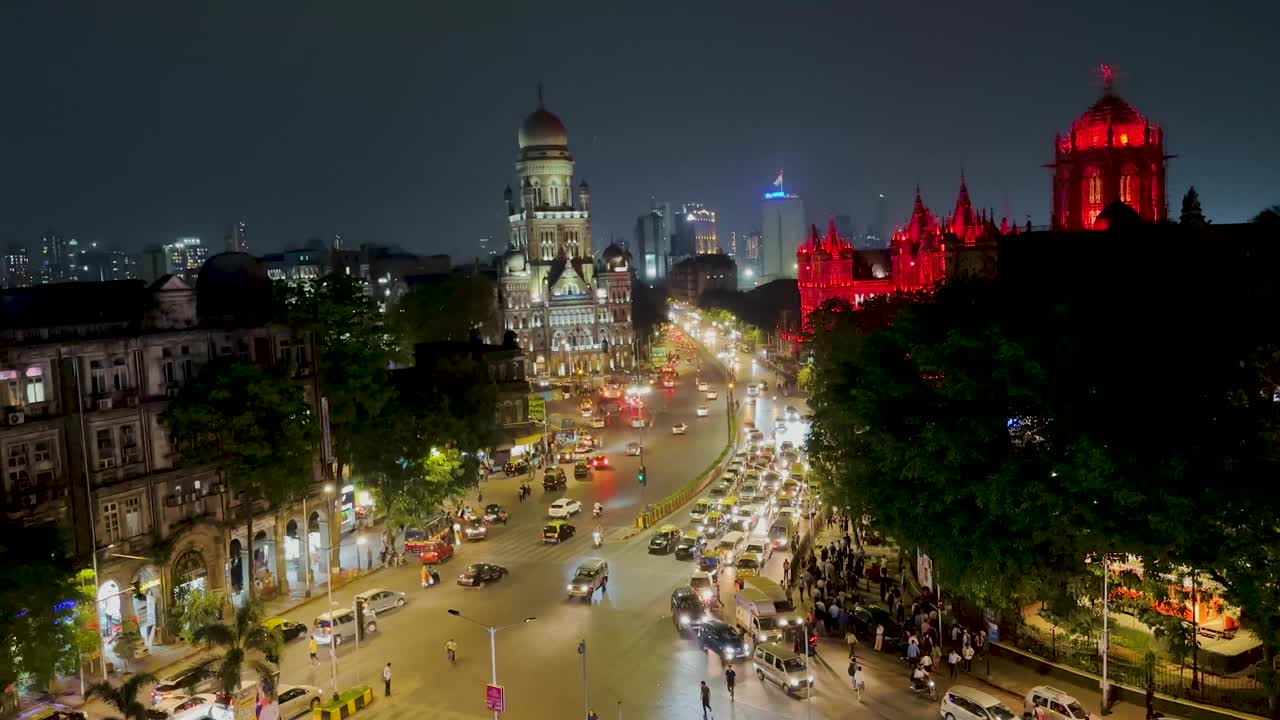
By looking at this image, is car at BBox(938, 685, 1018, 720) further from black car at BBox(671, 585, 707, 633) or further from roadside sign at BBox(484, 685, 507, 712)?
roadside sign at BBox(484, 685, 507, 712)

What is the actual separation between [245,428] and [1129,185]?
7924 centimetres

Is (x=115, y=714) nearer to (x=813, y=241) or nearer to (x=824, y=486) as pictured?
(x=824, y=486)

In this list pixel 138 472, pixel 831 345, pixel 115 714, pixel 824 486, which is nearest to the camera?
pixel 115 714

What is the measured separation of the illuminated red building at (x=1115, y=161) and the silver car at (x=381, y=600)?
71536mm

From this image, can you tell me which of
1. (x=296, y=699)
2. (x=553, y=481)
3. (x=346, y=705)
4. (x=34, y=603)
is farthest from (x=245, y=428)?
(x=553, y=481)

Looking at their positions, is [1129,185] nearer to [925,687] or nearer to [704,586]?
[704,586]

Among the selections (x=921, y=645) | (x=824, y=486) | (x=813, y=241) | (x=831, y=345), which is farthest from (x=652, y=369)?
(x=921, y=645)

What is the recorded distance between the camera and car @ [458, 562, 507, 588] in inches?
1812

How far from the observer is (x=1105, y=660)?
30.2 m

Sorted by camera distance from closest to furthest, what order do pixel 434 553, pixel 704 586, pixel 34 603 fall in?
pixel 34 603
pixel 704 586
pixel 434 553

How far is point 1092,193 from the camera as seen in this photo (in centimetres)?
9431

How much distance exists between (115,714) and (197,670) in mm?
5673

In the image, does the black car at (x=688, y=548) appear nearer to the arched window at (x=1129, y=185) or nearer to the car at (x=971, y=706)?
the car at (x=971, y=706)

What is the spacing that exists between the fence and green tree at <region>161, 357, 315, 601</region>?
26749 millimetres
